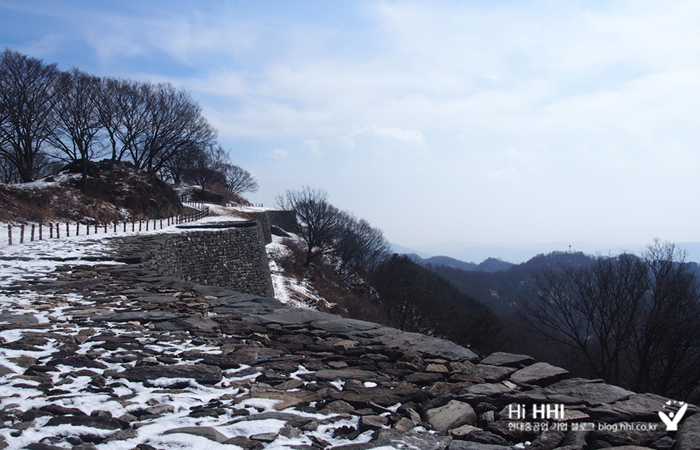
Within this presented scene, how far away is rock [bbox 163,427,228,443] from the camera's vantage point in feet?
8.20

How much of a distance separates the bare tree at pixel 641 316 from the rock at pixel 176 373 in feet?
46.5

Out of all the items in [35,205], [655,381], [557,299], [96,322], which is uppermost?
[35,205]

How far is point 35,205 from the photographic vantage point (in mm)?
19797

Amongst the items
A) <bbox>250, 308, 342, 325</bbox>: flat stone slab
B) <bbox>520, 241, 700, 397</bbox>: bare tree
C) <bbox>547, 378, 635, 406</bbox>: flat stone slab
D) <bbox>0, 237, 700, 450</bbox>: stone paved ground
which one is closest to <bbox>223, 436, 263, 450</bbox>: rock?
<bbox>0, 237, 700, 450</bbox>: stone paved ground

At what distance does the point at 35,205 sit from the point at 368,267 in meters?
30.3

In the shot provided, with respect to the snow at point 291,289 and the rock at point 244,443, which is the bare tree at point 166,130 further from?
the rock at point 244,443

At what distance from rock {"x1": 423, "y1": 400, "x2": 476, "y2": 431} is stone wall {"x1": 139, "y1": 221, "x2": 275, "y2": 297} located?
10.2 metres

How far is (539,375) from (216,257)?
1488cm

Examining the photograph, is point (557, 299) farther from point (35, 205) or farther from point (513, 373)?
point (35, 205)

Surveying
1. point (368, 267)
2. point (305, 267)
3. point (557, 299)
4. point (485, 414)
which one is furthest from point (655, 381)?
point (368, 267)

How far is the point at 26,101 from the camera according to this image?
943 inches

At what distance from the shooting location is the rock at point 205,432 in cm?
250

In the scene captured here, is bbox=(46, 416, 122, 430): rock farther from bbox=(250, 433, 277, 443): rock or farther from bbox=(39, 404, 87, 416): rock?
bbox=(250, 433, 277, 443): rock

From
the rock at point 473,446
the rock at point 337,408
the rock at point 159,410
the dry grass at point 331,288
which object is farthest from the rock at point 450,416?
the dry grass at point 331,288
